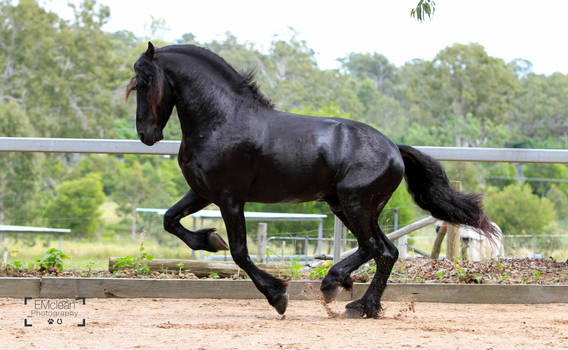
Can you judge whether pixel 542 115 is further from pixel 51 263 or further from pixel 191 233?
pixel 191 233

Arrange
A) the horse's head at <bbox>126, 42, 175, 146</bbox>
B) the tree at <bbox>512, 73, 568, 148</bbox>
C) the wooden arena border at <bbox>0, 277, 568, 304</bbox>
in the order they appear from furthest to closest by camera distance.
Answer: the tree at <bbox>512, 73, 568, 148</bbox> → the wooden arena border at <bbox>0, 277, 568, 304</bbox> → the horse's head at <bbox>126, 42, 175, 146</bbox>

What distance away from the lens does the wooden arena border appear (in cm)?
602

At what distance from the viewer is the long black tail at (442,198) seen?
551 cm

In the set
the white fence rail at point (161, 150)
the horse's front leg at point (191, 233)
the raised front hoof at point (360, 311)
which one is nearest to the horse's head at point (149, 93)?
the horse's front leg at point (191, 233)

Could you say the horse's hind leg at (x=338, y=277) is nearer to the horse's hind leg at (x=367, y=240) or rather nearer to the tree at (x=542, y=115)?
the horse's hind leg at (x=367, y=240)

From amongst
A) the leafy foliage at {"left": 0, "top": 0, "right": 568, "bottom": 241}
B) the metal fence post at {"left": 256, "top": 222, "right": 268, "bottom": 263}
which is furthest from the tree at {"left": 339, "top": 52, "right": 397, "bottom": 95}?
the metal fence post at {"left": 256, "top": 222, "right": 268, "bottom": 263}

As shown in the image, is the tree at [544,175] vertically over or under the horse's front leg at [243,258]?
over

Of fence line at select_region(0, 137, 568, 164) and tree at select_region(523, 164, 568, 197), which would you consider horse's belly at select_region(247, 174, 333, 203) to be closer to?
fence line at select_region(0, 137, 568, 164)

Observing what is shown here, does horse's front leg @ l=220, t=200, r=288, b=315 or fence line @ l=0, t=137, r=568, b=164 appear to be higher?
fence line @ l=0, t=137, r=568, b=164

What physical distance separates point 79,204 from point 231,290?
33.7 meters

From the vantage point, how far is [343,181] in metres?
5.06

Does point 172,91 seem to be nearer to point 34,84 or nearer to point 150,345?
point 150,345

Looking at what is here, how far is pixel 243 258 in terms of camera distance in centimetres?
501

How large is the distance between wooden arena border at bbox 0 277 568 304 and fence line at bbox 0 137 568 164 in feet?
3.98
